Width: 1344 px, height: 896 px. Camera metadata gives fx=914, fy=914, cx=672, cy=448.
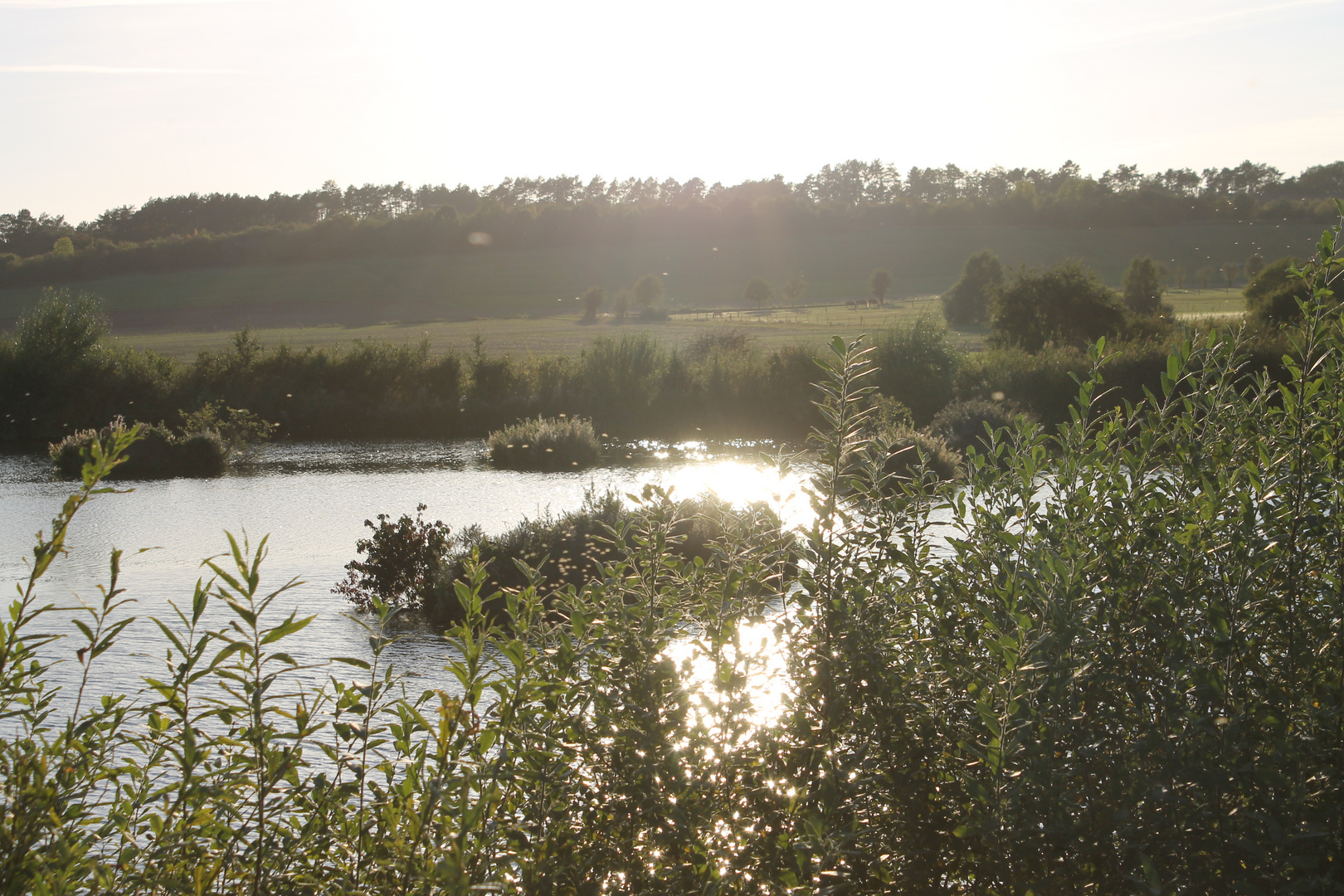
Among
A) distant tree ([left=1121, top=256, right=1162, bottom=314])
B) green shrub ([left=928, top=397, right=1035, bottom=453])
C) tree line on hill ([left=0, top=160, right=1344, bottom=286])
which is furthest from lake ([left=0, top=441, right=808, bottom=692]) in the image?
tree line on hill ([left=0, top=160, right=1344, bottom=286])

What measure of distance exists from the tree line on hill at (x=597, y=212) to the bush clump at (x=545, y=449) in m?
60.7

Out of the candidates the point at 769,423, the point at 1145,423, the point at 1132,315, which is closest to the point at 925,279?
the point at 1132,315

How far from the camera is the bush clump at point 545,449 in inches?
917

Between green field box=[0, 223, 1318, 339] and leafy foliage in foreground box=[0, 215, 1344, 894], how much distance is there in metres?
52.0

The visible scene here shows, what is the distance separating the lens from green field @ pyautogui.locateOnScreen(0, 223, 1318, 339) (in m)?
64.8

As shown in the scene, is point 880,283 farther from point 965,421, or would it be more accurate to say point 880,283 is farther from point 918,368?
point 965,421

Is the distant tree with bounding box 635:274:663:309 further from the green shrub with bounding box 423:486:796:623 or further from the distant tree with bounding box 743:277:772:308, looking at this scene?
the green shrub with bounding box 423:486:796:623

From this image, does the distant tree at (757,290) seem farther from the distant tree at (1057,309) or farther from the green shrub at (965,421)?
the green shrub at (965,421)

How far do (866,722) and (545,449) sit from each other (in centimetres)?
2164

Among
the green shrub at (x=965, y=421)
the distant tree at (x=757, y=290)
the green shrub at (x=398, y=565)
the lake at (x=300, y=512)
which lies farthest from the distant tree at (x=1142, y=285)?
the green shrub at (x=398, y=565)

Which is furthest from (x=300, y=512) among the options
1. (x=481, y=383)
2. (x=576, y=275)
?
(x=576, y=275)

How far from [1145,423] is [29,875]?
10.3ft

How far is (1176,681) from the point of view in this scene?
78.9 inches

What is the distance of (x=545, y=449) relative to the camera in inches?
923
